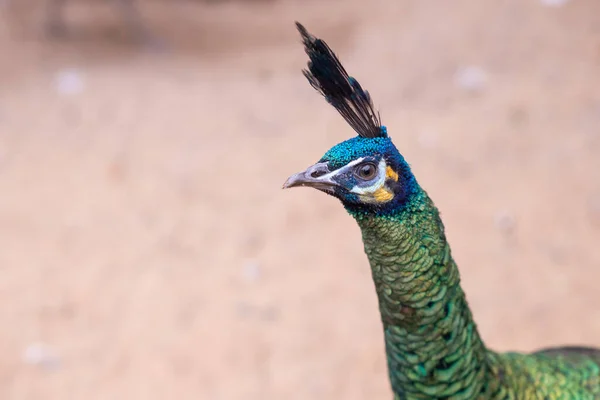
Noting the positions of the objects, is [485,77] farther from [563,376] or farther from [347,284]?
[563,376]

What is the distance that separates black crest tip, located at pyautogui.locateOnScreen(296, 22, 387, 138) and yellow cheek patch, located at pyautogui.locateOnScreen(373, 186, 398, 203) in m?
0.13

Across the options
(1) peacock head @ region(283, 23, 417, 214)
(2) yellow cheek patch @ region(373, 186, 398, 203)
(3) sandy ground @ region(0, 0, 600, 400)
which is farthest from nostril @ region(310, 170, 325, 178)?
(3) sandy ground @ region(0, 0, 600, 400)

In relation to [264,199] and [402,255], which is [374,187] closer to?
[402,255]

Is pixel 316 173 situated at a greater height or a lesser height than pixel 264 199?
lesser

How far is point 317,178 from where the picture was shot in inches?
51.2

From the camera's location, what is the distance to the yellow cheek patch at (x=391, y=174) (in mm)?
1305

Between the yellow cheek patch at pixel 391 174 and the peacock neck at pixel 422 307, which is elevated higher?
the yellow cheek patch at pixel 391 174

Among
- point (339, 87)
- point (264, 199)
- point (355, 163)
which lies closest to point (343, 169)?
point (355, 163)

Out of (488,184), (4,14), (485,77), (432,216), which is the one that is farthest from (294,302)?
(4,14)

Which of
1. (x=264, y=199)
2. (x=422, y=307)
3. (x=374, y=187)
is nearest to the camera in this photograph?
(x=374, y=187)

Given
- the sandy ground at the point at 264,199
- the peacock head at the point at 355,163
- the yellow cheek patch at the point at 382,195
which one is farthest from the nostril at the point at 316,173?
the sandy ground at the point at 264,199

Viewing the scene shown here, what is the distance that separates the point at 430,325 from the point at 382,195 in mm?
364

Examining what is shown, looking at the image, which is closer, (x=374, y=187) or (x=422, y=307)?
(x=374, y=187)

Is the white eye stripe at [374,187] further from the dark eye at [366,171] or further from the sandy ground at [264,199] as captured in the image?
the sandy ground at [264,199]
